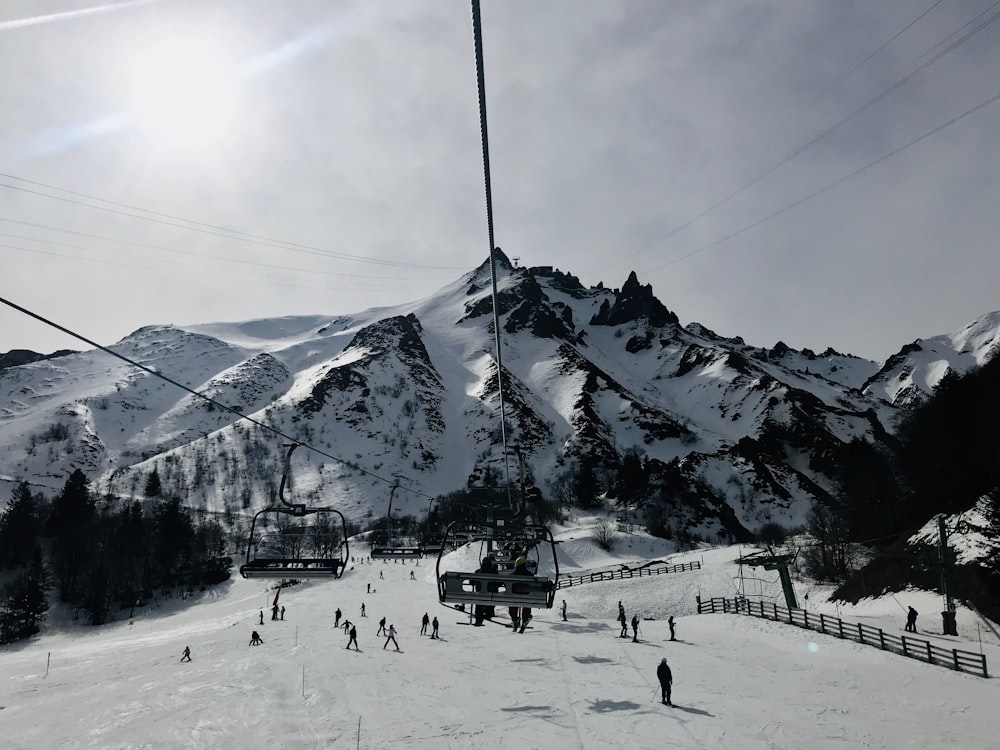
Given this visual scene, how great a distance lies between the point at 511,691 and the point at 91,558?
10024 cm

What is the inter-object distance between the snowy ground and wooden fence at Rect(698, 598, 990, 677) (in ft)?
2.22

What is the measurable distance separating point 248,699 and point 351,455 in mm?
158677

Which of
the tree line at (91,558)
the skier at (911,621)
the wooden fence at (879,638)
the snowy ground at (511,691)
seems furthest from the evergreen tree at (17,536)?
the skier at (911,621)

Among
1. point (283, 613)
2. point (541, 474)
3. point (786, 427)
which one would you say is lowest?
point (283, 613)

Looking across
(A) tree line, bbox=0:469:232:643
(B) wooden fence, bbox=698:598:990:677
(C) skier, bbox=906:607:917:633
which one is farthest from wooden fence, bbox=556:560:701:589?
(A) tree line, bbox=0:469:232:643

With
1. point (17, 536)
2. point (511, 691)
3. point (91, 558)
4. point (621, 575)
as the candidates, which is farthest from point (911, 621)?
point (17, 536)

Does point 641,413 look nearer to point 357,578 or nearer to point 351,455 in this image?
point 351,455

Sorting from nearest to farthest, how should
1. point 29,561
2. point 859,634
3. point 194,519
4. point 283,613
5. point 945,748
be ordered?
point 945,748
point 859,634
point 283,613
point 29,561
point 194,519

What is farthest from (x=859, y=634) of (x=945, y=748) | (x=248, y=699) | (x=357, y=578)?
(x=357, y=578)

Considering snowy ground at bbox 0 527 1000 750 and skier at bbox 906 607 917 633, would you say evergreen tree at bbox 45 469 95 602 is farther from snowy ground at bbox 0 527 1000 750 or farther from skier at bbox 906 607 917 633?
skier at bbox 906 607 917 633

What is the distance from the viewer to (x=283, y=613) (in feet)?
162

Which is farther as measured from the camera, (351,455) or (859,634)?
(351,455)

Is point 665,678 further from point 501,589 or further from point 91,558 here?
point 91,558

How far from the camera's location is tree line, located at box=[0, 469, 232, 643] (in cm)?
8012
